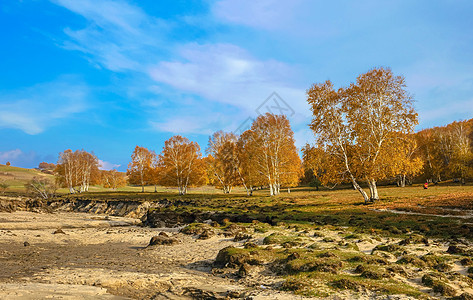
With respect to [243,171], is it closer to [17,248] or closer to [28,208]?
[28,208]

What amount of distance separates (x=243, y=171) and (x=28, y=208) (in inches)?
1640

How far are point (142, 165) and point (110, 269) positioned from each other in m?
76.5

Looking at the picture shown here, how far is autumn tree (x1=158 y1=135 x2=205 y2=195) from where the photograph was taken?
68.8 m

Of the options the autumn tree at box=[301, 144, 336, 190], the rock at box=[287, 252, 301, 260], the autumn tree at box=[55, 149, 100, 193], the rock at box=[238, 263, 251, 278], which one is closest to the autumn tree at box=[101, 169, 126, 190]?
the autumn tree at box=[55, 149, 100, 193]

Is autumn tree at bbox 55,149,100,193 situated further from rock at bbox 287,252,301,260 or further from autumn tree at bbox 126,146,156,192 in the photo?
rock at bbox 287,252,301,260

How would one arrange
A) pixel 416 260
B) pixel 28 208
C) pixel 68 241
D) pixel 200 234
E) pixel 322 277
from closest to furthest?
pixel 322 277
pixel 416 260
pixel 200 234
pixel 68 241
pixel 28 208

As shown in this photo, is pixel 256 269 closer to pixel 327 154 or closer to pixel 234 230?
pixel 234 230

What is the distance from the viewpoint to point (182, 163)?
2697 inches

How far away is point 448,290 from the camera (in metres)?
7.93

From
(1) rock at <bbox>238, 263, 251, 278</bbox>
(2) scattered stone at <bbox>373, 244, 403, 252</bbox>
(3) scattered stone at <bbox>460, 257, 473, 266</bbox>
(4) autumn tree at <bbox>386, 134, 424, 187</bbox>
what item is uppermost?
(4) autumn tree at <bbox>386, 134, 424, 187</bbox>

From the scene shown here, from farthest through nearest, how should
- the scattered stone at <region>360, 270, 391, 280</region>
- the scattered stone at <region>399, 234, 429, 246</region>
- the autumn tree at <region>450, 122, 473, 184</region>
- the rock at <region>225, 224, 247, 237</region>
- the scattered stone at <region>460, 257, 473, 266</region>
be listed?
1. the autumn tree at <region>450, 122, 473, 184</region>
2. the rock at <region>225, 224, 247, 237</region>
3. the scattered stone at <region>399, 234, 429, 246</region>
4. the scattered stone at <region>460, 257, 473, 266</region>
5. the scattered stone at <region>360, 270, 391, 280</region>

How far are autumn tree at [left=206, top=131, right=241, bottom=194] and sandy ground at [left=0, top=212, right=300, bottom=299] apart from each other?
4057cm

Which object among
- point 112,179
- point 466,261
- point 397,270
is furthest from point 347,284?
point 112,179

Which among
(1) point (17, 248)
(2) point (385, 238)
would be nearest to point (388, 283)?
(2) point (385, 238)
